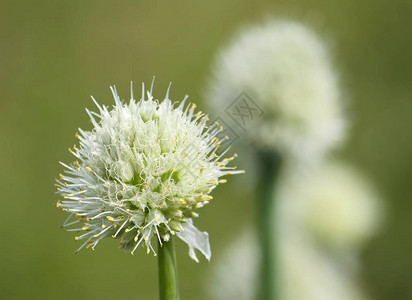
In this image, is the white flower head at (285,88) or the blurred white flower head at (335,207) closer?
the white flower head at (285,88)

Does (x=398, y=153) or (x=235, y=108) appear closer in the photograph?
(x=235, y=108)

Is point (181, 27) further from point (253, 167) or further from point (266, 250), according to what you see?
point (266, 250)

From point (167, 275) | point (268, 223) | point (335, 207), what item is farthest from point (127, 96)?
point (167, 275)

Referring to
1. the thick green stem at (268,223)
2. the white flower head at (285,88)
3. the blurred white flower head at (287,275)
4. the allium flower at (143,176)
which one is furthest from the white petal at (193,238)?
the blurred white flower head at (287,275)

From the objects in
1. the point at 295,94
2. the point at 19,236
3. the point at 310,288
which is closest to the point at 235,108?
the point at 295,94

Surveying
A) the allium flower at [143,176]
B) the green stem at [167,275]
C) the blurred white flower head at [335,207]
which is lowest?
the green stem at [167,275]

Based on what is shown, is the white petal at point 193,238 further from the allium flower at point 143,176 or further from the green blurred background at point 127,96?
the green blurred background at point 127,96

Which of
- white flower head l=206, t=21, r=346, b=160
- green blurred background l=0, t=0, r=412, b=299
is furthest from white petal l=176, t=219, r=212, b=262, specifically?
green blurred background l=0, t=0, r=412, b=299
